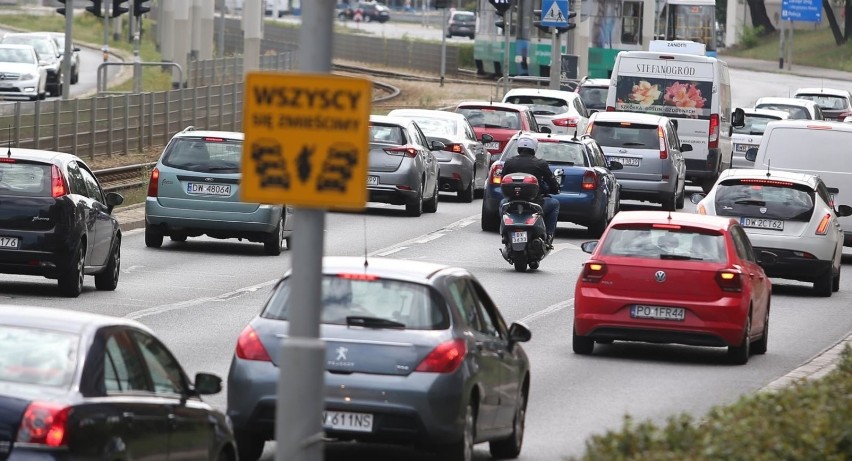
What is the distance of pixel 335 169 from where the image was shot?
7.41 m

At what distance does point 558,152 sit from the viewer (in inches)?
1241

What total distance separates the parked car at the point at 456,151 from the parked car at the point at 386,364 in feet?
82.4

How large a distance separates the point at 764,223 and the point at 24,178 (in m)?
9.28

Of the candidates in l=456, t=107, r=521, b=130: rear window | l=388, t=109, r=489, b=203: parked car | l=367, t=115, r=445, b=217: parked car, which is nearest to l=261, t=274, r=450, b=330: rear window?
l=367, t=115, r=445, b=217: parked car

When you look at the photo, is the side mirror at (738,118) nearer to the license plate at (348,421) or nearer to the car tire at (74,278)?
the car tire at (74,278)

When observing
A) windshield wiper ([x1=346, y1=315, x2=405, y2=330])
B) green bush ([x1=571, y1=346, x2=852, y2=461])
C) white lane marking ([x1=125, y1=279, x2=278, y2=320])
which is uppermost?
windshield wiper ([x1=346, y1=315, x2=405, y2=330])

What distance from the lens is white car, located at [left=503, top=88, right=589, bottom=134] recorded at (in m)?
46.7

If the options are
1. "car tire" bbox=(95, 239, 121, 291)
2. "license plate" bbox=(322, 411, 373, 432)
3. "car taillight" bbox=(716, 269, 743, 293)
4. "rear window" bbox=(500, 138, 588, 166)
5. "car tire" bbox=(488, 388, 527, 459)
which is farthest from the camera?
"rear window" bbox=(500, 138, 588, 166)

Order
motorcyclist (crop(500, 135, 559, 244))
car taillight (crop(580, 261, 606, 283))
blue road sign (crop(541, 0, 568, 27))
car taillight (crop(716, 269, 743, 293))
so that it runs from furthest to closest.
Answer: blue road sign (crop(541, 0, 568, 27)) → motorcyclist (crop(500, 135, 559, 244)) → car taillight (crop(580, 261, 606, 283)) → car taillight (crop(716, 269, 743, 293))

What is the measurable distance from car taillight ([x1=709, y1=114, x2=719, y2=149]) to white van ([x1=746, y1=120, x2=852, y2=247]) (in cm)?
921

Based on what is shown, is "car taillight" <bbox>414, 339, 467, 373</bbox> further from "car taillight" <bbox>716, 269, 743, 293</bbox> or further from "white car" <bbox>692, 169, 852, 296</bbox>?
"white car" <bbox>692, 169, 852, 296</bbox>

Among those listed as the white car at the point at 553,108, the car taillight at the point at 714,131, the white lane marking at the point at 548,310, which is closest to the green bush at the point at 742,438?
the white lane marking at the point at 548,310

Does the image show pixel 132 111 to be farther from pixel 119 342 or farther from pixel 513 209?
pixel 119 342

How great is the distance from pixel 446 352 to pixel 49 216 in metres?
10.3
